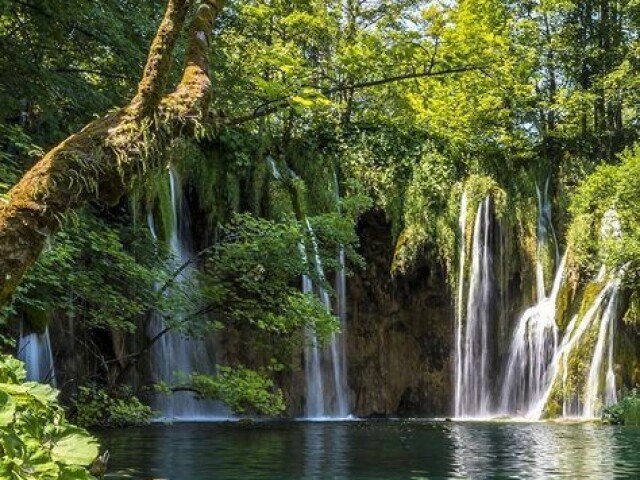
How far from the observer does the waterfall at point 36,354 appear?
38.9ft

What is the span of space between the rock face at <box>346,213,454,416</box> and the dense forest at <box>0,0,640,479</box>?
0.06 m

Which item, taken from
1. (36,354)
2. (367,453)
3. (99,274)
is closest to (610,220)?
(367,453)

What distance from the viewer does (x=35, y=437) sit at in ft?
6.37

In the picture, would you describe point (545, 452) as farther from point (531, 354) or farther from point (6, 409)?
point (531, 354)

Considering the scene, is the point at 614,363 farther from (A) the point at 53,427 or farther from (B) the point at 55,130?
(A) the point at 53,427

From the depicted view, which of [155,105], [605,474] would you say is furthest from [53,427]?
[605,474]

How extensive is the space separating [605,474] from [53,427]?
692 centimetres

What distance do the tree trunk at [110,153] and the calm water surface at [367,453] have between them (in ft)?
15.4

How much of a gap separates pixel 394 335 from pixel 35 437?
2036 cm

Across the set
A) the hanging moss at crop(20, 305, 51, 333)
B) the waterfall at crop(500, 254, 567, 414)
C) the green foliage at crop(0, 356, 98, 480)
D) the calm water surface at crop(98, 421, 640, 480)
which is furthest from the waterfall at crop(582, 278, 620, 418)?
the green foliage at crop(0, 356, 98, 480)

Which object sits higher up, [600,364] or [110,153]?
[110,153]

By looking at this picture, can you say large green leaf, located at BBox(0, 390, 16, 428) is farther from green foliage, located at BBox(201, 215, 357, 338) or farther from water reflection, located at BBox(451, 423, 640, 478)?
green foliage, located at BBox(201, 215, 357, 338)

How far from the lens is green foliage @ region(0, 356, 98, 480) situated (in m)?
1.78

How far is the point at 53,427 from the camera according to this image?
2068 millimetres
